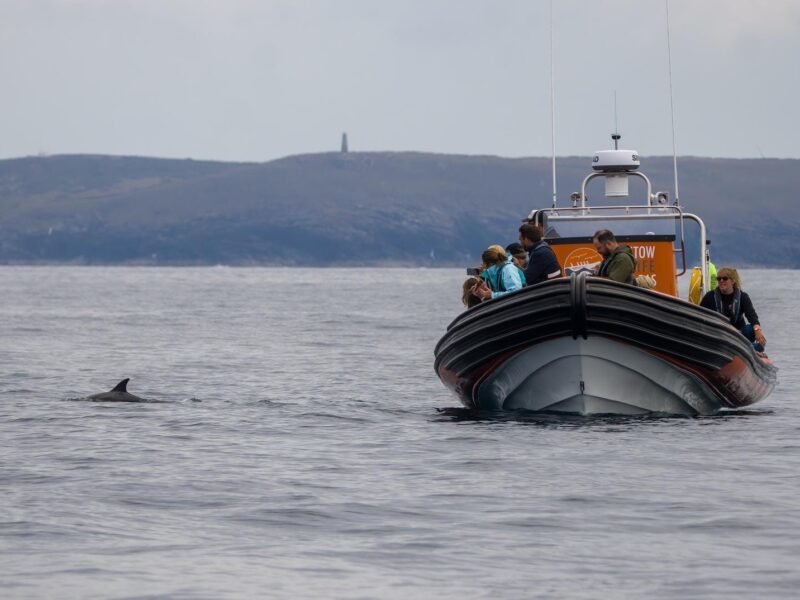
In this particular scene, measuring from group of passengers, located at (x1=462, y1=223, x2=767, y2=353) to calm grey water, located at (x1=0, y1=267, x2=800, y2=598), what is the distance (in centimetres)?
140

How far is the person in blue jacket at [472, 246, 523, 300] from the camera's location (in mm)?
18266

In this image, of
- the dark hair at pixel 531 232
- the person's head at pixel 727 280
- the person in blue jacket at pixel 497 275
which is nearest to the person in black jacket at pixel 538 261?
the dark hair at pixel 531 232

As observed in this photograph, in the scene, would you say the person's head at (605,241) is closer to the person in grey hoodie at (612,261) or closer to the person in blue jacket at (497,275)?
the person in grey hoodie at (612,261)

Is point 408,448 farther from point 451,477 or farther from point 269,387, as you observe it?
point 269,387

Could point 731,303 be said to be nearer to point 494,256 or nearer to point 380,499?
point 494,256

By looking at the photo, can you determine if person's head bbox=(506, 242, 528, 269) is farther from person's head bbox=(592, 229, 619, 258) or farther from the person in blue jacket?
person's head bbox=(592, 229, 619, 258)

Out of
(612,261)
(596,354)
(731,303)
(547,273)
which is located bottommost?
(596,354)

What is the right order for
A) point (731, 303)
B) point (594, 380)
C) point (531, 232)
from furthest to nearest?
point (731, 303) → point (531, 232) → point (594, 380)

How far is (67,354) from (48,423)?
16.3 meters

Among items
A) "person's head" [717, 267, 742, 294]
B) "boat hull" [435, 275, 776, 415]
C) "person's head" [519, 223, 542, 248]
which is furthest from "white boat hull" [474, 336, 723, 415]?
"person's head" [717, 267, 742, 294]

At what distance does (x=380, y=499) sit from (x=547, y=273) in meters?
5.79

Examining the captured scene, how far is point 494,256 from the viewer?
18203mm

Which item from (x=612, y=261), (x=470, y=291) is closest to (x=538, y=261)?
(x=612, y=261)

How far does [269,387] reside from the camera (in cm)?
2600
